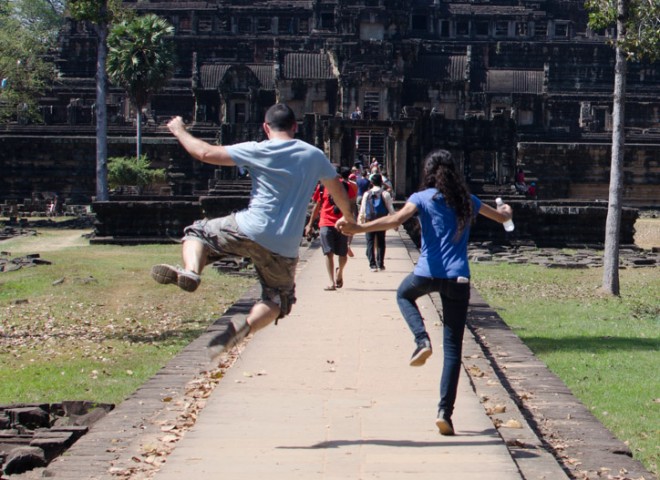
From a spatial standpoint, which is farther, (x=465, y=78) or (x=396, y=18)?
(x=396, y=18)

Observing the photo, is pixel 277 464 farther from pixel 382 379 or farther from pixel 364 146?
pixel 364 146

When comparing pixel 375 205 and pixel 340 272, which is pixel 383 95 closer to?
pixel 375 205

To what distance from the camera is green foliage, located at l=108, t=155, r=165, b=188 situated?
→ 43125mm

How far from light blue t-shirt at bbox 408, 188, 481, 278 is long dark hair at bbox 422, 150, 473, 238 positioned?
35 mm

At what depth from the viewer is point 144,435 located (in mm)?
7820

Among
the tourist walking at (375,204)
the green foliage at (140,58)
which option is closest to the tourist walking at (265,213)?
the tourist walking at (375,204)

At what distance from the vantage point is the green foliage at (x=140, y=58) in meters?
45.7

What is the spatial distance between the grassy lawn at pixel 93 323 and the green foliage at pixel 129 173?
1655 cm

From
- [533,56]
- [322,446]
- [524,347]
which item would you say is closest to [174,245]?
[524,347]

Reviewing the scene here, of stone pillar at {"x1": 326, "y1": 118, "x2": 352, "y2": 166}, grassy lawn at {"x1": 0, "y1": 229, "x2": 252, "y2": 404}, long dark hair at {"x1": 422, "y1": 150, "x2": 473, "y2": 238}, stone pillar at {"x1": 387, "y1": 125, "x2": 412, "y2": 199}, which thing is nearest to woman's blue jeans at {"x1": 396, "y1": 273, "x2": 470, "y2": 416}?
long dark hair at {"x1": 422, "y1": 150, "x2": 473, "y2": 238}

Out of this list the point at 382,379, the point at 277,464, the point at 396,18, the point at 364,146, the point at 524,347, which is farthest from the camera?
the point at 396,18

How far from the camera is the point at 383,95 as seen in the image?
1887 inches

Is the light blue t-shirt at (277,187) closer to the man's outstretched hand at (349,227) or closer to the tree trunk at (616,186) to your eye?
the man's outstretched hand at (349,227)

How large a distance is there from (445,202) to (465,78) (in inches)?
1649
